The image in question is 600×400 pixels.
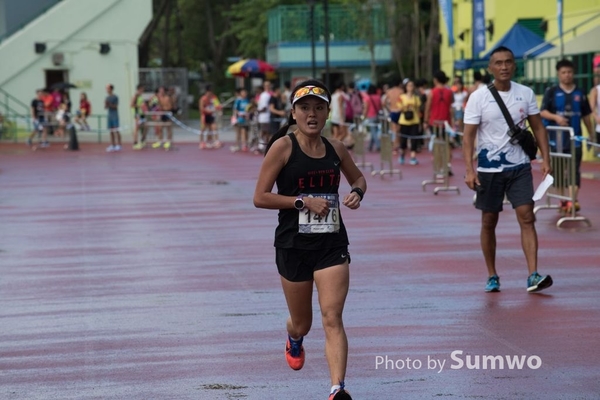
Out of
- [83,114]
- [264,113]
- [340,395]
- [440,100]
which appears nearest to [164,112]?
[264,113]

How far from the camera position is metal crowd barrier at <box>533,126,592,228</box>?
14.5 metres

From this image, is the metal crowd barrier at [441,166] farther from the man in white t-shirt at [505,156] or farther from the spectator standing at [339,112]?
the spectator standing at [339,112]

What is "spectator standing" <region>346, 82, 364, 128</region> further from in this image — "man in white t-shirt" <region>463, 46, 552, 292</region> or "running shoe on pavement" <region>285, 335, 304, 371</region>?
"running shoe on pavement" <region>285, 335, 304, 371</region>

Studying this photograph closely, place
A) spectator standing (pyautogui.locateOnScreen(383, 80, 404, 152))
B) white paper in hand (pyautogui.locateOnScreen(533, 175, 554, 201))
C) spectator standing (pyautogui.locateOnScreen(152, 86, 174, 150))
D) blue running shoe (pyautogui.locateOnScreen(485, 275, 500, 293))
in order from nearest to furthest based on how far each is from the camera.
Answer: white paper in hand (pyautogui.locateOnScreen(533, 175, 554, 201)) < blue running shoe (pyautogui.locateOnScreen(485, 275, 500, 293)) < spectator standing (pyautogui.locateOnScreen(383, 80, 404, 152)) < spectator standing (pyautogui.locateOnScreen(152, 86, 174, 150))

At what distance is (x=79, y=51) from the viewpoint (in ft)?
160

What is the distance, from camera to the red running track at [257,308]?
720 cm

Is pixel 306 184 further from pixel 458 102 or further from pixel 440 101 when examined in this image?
pixel 458 102

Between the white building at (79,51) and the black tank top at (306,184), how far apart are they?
138 feet

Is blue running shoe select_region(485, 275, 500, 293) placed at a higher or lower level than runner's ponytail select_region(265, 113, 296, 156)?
lower

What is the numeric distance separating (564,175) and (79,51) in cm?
3614

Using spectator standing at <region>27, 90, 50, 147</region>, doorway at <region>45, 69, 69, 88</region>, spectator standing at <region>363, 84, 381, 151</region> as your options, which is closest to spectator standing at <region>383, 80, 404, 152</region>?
spectator standing at <region>363, 84, 381, 151</region>

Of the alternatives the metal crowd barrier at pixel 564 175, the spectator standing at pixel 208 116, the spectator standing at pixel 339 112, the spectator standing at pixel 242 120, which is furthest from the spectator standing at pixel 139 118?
the metal crowd barrier at pixel 564 175

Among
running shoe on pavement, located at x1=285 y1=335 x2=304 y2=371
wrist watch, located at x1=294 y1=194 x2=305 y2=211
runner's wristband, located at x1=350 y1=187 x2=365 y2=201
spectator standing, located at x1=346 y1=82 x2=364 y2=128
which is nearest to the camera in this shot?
wrist watch, located at x1=294 y1=194 x2=305 y2=211

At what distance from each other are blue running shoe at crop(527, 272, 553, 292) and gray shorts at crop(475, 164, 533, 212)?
58 cm
